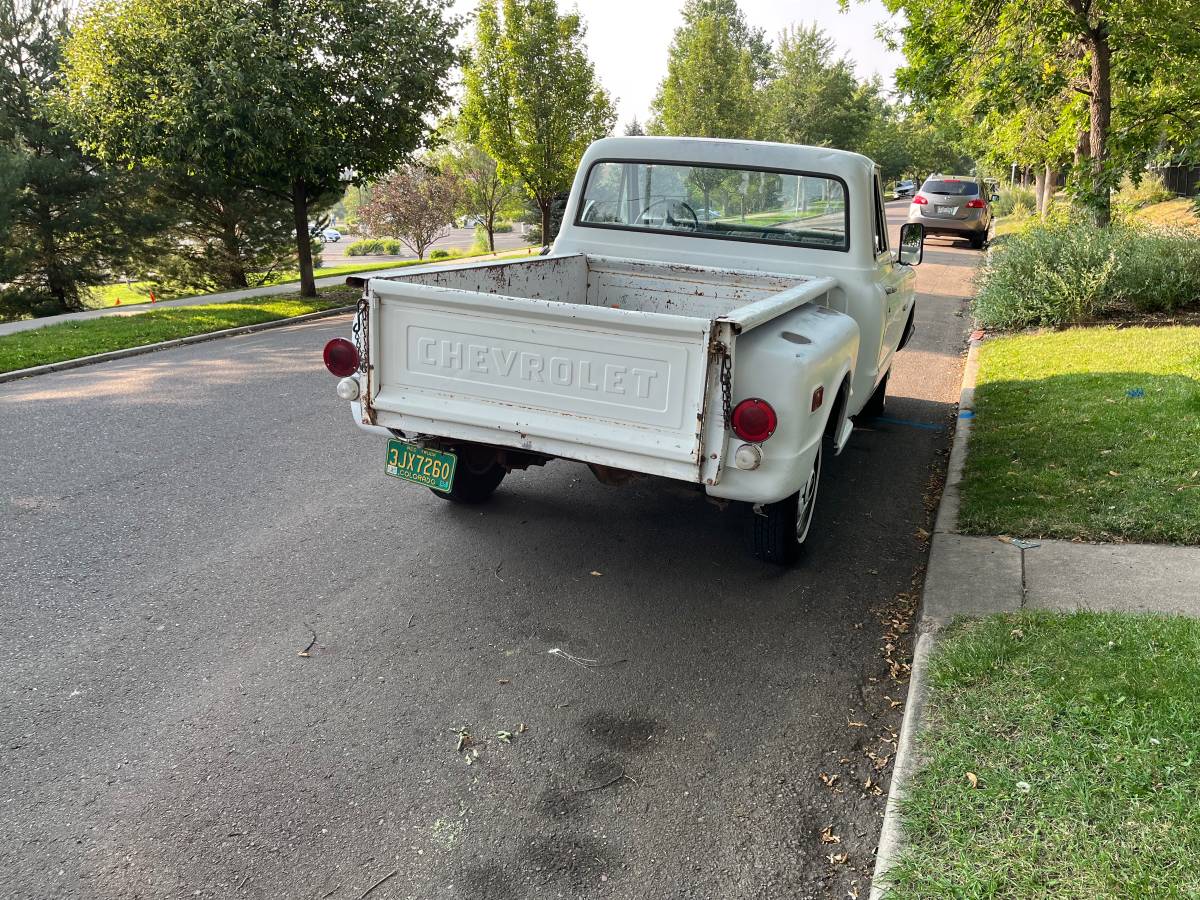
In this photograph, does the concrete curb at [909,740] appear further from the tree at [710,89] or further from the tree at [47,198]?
the tree at [710,89]

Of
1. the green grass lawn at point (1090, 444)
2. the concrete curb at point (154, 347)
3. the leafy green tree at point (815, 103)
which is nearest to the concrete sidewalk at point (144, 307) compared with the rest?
the concrete curb at point (154, 347)

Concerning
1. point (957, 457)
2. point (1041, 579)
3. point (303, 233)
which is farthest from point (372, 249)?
point (1041, 579)

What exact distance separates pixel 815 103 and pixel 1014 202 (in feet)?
58.9

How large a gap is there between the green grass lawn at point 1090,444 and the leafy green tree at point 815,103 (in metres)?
41.6

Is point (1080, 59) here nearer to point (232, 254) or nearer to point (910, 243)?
point (910, 243)

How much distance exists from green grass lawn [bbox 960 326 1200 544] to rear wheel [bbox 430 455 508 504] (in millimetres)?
2726

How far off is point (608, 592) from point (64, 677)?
91.5 inches

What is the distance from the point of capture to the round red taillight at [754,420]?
11.1 feet

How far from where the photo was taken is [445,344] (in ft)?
12.6

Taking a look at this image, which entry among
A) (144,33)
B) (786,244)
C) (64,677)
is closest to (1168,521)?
(786,244)

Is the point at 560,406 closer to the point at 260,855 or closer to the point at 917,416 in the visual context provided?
the point at 260,855

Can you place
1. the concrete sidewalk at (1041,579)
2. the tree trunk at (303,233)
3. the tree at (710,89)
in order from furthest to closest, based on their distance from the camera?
the tree at (710,89)
the tree trunk at (303,233)
the concrete sidewalk at (1041,579)

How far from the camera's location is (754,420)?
11.1 ft

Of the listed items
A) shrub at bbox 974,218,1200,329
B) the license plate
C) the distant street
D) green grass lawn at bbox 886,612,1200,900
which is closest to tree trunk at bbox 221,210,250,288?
shrub at bbox 974,218,1200,329
